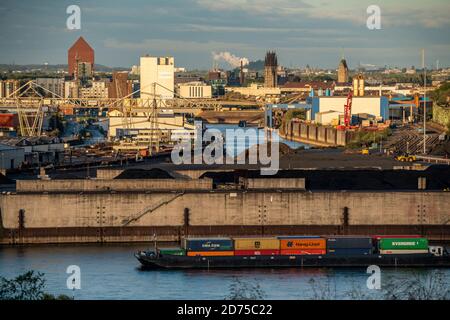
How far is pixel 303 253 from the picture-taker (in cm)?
2202

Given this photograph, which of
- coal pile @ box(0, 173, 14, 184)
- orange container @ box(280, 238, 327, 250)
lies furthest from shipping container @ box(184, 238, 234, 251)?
coal pile @ box(0, 173, 14, 184)

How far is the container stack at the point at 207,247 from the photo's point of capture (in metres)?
21.8

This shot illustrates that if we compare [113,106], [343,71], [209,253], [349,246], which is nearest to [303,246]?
[349,246]

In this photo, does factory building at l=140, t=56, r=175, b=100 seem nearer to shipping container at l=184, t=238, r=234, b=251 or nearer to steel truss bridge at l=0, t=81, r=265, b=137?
steel truss bridge at l=0, t=81, r=265, b=137

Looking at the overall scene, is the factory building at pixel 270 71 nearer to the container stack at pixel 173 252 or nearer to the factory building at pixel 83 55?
the factory building at pixel 83 55

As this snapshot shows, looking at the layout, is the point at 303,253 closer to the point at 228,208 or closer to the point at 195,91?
the point at 228,208

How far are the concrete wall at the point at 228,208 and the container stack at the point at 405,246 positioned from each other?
2649 mm

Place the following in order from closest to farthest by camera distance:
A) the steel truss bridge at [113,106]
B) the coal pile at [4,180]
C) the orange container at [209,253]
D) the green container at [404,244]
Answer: the orange container at [209,253], the green container at [404,244], the coal pile at [4,180], the steel truss bridge at [113,106]

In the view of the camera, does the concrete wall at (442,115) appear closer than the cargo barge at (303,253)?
No

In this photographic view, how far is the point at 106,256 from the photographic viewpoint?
22.3 m

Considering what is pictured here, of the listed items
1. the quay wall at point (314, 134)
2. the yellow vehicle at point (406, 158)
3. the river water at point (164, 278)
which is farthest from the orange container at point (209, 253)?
the quay wall at point (314, 134)

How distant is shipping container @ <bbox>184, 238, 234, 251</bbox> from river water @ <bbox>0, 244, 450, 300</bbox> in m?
0.64
